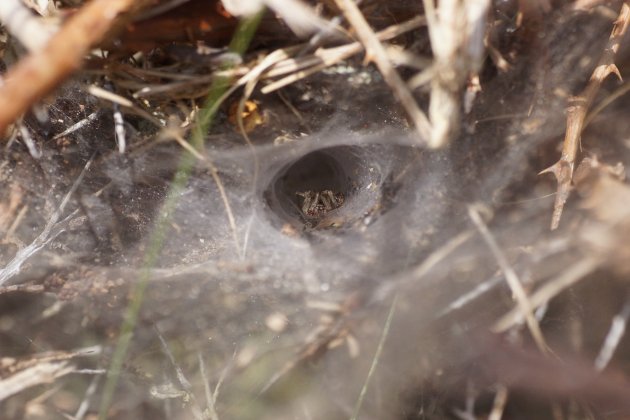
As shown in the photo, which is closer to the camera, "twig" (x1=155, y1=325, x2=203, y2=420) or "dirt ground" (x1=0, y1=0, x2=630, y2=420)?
"dirt ground" (x1=0, y1=0, x2=630, y2=420)

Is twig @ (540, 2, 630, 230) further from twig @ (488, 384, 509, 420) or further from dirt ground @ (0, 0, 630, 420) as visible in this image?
twig @ (488, 384, 509, 420)

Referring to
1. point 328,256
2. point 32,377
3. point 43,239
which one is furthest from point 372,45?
point 32,377

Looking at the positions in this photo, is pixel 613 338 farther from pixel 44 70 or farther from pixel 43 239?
pixel 43 239

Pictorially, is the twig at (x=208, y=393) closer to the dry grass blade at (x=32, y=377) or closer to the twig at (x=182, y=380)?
the twig at (x=182, y=380)

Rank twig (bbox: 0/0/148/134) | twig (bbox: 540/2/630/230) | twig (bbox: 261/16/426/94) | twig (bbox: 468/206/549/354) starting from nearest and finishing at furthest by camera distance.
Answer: twig (bbox: 0/0/148/134) → twig (bbox: 261/16/426/94) → twig (bbox: 540/2/630/230) → twig (bbox: 468/206/549/354)

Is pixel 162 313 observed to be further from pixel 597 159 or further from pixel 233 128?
pixel 597 159

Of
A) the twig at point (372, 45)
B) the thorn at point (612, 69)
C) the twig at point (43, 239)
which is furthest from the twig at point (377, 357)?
the twig at point (43, 239)

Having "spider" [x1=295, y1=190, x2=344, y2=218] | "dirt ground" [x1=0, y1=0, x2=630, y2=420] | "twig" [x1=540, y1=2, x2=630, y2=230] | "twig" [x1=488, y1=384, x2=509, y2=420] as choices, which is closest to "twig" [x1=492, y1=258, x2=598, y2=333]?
"dirt ground" [x1=0, y1=0, x2=630, y2=420]
